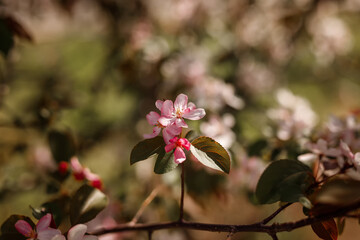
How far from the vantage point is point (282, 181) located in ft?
1.51

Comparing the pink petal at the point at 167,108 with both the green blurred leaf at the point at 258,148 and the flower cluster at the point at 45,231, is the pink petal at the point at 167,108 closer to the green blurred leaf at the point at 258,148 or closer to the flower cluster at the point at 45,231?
the flower cluster at the point at 45,231

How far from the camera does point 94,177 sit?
24.2 inches

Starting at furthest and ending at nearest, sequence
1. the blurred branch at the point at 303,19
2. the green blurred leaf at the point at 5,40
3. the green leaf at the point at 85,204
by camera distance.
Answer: the blurred branch at the point at 303,19
the green blurred leaf at the point at 5,40
the green leaf at the point at 85,204

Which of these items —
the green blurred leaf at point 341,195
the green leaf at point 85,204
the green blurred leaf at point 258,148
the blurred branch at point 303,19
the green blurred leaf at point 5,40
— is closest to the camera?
the green blurred leaf at point 341,195

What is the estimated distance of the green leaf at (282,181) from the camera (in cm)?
45

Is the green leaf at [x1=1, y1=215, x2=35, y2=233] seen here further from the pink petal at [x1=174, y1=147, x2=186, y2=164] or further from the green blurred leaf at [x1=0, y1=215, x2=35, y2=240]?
the pink petal at [x1=174, y1=147, x2=186, y2=164]

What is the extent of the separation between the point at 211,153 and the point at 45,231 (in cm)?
25

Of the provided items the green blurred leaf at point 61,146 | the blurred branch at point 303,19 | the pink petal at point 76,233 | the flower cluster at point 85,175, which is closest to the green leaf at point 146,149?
the pink petal at point 76,233

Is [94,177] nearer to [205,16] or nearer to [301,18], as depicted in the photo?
[205,16]

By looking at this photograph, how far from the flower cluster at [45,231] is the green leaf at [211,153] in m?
0.18

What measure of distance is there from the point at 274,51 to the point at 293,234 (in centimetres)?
108

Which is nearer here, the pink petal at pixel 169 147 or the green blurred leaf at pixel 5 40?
the pink petal at pixel 169 147

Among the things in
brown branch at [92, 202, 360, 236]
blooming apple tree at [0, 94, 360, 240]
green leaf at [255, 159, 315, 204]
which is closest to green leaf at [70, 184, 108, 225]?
blooming apple tree at [0, 94, 360, 240]

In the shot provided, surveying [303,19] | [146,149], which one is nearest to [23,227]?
[146,149]
